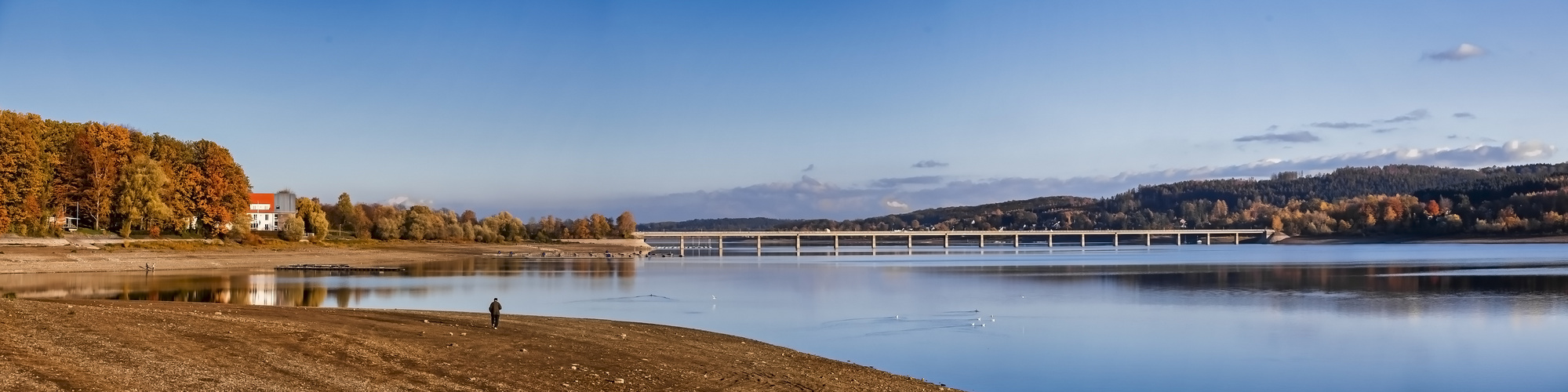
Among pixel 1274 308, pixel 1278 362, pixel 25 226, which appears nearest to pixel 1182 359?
pixel 1278 362

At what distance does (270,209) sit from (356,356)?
12367 centimetres

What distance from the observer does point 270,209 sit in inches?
5123

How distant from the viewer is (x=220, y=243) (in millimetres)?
83562

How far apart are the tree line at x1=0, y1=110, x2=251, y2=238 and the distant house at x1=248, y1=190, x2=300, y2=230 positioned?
3678 centimetres

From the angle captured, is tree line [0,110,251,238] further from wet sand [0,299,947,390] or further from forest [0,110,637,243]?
wet sand [0,299,947,390]

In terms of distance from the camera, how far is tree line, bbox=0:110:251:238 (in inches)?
2670

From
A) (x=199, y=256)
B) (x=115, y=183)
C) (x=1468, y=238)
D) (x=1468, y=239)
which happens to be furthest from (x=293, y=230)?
(x=1468, y=238)

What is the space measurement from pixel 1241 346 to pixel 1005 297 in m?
19.4

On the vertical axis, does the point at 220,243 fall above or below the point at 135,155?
below

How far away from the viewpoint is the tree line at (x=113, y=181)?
2670 inches

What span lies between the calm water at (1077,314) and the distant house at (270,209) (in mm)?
62015

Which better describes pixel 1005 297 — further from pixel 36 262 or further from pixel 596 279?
pixel 36 262

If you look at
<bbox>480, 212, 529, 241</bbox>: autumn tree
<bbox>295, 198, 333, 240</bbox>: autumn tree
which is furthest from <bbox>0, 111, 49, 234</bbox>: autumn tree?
<bbox>480, 212, 529, 241</bbox>: autumn tree

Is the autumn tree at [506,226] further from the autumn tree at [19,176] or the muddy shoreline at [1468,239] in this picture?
the muddy shoreline at [1468,239]
